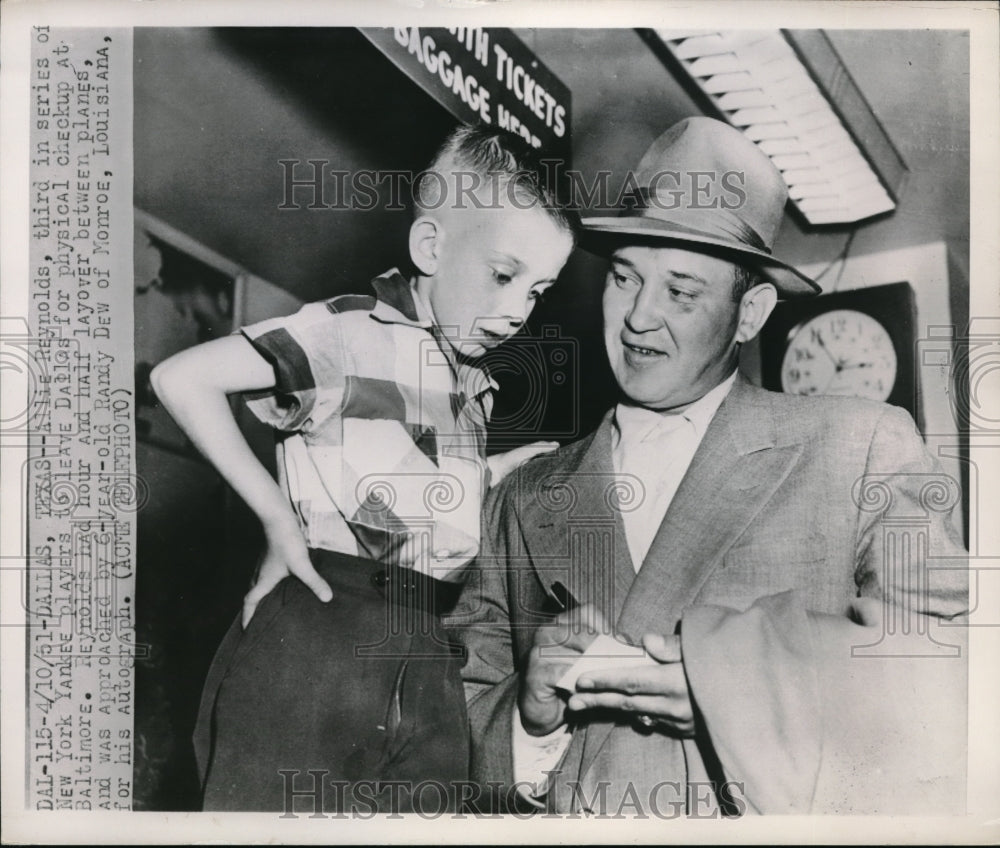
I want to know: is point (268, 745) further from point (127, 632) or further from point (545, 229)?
point (545, 229)

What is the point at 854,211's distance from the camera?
8.47ft

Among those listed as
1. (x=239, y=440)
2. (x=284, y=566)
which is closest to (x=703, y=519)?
(x=284, y=566)

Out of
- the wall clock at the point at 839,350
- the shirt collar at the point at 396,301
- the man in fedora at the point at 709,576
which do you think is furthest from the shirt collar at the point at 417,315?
the wall clock at the point at 839,350

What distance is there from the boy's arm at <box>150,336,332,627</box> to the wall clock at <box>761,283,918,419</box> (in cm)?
123

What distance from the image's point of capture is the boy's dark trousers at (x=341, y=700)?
2490 millimetres

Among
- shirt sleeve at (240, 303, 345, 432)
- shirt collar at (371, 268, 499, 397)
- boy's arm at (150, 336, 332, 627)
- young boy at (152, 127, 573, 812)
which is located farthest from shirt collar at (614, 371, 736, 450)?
boy's arm at (150, 336, 332, 627)

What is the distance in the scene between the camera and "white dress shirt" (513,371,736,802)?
2480mm

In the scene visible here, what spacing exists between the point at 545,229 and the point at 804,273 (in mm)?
659

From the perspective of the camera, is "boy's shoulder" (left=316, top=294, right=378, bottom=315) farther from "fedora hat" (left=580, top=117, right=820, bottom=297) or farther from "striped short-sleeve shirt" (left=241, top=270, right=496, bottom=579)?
"fedora hat" (left=580, top=117, right=820, bottom=297)

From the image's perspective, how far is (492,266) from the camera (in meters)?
2.54

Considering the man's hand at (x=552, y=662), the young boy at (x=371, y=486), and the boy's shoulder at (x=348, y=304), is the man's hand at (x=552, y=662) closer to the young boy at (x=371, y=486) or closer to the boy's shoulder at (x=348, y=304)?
the young boy at (x=371, y=486)

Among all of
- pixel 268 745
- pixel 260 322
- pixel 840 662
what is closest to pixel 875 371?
pixel 840 662

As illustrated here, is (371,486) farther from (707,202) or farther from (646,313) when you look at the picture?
(707,202)

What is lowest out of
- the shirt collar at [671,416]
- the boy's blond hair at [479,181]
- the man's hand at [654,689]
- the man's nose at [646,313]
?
the man's hand at [654,689]
